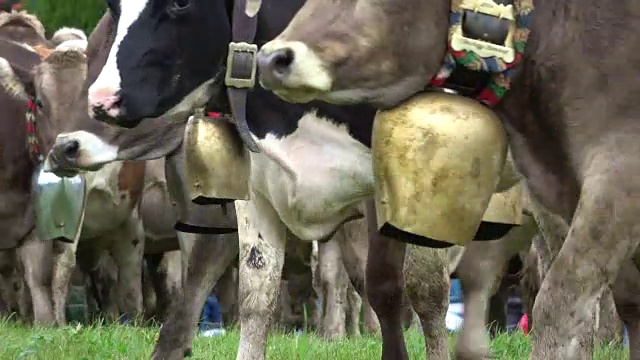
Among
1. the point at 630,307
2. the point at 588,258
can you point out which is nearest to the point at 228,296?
the point at 630,307

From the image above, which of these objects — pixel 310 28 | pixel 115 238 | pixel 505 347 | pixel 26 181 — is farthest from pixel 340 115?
pixel 115 238

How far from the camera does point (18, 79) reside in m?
11.5

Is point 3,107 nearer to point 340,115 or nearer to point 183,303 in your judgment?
point 183,303

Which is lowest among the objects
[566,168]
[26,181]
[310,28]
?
[26,181]

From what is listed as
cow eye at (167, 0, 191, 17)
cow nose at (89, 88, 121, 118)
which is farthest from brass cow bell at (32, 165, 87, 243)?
cow nose at (89, 88, 121, 118)

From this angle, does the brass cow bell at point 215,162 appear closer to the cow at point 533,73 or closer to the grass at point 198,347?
the grass at point 198,347

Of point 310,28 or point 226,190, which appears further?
point 226,190

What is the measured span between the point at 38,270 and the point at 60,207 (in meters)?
1.34

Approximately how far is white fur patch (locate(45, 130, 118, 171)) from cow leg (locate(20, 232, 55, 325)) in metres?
5.28

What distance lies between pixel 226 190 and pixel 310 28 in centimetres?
190

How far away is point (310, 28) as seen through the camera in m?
4.31

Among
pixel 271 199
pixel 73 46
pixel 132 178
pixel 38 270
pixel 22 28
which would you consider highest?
pixel 271 199

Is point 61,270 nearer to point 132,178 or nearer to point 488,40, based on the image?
point 132,178

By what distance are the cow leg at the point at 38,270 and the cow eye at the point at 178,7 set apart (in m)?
6.26
